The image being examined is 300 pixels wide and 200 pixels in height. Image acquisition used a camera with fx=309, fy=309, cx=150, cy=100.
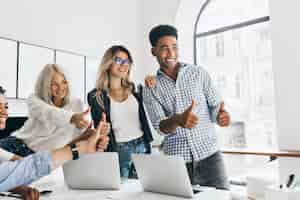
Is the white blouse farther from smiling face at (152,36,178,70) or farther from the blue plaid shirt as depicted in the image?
smiling face at (152,36,178,70)

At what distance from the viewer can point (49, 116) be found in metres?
1.69

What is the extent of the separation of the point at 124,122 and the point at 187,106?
1.13 feet

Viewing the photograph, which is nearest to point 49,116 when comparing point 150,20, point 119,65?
point 119,65

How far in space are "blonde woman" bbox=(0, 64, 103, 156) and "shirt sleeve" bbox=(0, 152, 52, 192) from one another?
1.79 feet

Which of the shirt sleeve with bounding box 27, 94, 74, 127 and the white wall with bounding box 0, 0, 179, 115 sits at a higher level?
the white wall with bounding box 0, 0, 179, 115

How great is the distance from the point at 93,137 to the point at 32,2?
6.82ft

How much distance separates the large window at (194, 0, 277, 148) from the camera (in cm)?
327

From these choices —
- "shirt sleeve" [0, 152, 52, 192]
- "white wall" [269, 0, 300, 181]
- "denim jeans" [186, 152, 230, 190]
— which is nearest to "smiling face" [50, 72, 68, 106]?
"shirt sleeve" [0, 152, 52, 192]

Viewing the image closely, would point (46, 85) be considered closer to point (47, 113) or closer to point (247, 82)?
point (47, 113)

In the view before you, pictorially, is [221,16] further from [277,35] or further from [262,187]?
[262,187]

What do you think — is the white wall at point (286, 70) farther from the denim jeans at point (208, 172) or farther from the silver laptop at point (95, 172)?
the silver laptop at point (95, 172)

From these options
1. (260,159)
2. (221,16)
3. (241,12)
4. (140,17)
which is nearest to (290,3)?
(241,12)

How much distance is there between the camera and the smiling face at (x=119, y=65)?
5.43 feet

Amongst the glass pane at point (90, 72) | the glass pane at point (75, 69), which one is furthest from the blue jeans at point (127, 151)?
the glass pane at point (90, 72)
